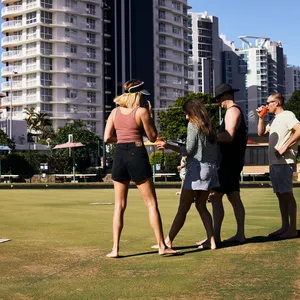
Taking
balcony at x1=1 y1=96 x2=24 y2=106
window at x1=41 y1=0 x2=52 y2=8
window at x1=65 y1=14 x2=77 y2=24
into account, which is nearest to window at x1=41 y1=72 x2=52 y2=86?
balcony at x1=1 y1=96 x2=24 y2=106

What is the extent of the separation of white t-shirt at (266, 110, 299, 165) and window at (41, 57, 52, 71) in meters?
105

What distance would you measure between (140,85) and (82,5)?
113m

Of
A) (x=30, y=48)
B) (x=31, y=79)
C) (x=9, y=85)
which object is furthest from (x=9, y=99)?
(x=30, y=48)

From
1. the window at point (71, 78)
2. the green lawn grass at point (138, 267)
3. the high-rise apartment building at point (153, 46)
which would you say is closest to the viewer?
the green lawn grass at point (138, 267)

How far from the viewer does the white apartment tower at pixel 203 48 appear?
595ft

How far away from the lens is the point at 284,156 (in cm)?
867

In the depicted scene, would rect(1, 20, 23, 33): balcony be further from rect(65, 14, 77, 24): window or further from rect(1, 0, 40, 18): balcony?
rect(65, 14, 77, 24): window

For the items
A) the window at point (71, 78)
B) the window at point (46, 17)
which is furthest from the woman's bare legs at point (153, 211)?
the window at point (46, 17)

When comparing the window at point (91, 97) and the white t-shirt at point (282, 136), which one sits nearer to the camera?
the white t-shirt at point (282, 136)

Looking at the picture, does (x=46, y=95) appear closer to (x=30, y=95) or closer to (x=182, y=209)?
(x=30, y=95)

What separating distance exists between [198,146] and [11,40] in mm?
112130

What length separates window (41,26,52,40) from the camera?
11200cm

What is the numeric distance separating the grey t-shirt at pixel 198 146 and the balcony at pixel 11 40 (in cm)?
11039

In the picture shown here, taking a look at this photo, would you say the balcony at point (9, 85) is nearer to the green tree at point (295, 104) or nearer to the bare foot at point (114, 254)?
the green tree at point (295, 104)
